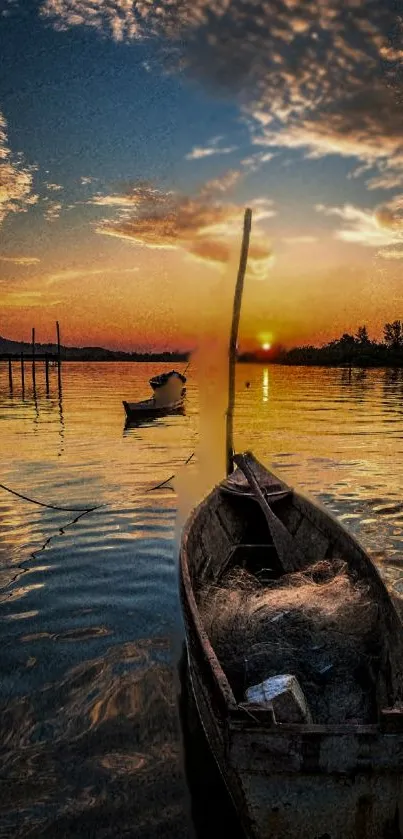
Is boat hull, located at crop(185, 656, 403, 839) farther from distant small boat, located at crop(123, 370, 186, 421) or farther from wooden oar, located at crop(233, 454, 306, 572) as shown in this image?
distant small boat, located at crop(123, 370, 186, 421)

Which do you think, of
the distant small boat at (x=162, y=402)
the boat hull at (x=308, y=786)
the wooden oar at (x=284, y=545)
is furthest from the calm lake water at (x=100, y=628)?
the distant small boat at (x=162, y=402)

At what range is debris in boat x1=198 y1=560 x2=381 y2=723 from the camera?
5.14 m

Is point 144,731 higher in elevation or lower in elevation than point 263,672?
lower

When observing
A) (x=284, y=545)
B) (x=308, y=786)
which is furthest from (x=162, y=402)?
(x=308, y=786)

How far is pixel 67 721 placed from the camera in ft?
19.5

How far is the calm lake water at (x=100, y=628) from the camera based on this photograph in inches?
196

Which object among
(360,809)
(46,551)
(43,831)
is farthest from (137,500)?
(360,809)

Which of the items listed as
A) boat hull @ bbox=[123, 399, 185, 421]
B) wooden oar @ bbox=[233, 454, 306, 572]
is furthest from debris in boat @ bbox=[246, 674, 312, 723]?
boat hull @ bbox=[123, 399, 185, 421]

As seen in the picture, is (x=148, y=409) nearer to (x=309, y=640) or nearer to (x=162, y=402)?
(x=162, y=402)

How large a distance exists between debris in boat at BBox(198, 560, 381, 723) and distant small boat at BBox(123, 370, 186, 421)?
28.4m

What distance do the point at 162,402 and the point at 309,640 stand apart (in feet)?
114

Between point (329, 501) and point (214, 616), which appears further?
point (329, 501)

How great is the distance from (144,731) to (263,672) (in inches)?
60.7

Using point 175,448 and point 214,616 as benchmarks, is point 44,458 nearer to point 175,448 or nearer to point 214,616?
point 175,448
